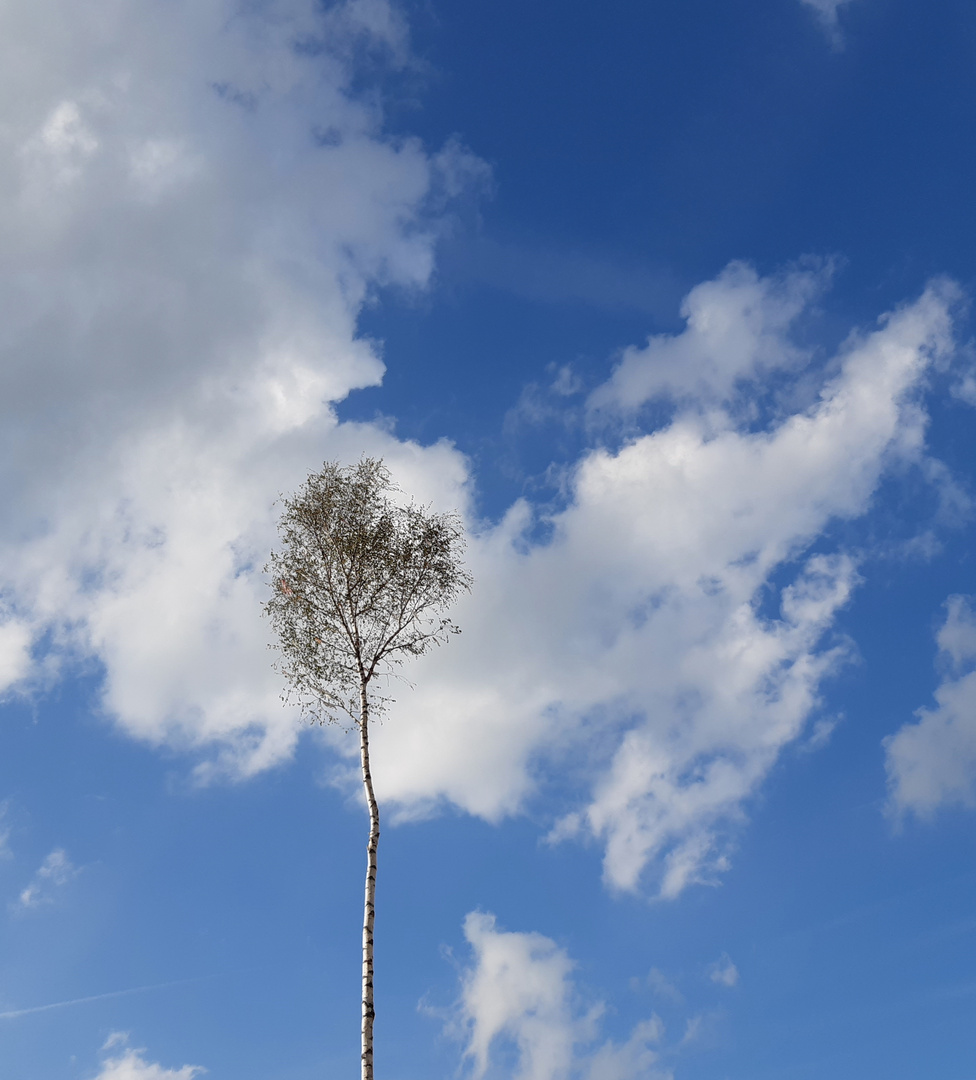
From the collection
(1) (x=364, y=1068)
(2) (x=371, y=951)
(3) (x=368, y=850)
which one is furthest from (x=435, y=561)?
(1) (x=364, y=1068)

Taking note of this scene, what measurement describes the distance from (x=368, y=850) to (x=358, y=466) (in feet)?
45.7

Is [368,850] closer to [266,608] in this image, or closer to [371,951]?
[371,951]

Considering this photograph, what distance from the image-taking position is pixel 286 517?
32281mm

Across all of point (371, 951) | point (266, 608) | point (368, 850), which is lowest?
point (371, 951)

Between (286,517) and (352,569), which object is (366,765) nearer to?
(352,569)

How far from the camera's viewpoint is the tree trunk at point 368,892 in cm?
2337

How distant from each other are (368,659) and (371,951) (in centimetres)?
975

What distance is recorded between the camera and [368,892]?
25.8 metres

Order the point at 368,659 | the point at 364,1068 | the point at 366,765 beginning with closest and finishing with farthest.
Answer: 1. the point at 364,1068
2. the point at 366,765
3. the point at 368,659

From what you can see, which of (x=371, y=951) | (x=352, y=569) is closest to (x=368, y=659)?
(x=352, y=569)

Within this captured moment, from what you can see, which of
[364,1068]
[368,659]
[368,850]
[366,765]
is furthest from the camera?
[368,659]

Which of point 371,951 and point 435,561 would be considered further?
point 435,561

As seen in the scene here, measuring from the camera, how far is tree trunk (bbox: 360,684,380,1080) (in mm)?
23370

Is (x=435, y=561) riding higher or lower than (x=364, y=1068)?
higher
